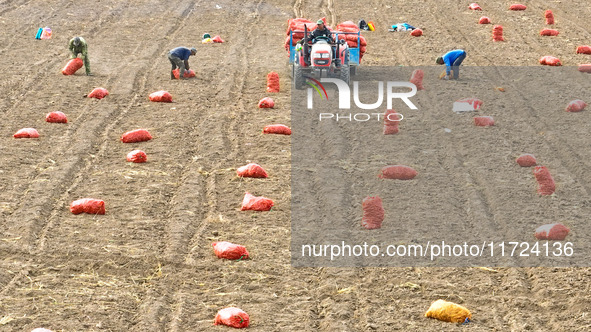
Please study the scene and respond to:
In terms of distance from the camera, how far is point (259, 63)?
A: 19.4 metres

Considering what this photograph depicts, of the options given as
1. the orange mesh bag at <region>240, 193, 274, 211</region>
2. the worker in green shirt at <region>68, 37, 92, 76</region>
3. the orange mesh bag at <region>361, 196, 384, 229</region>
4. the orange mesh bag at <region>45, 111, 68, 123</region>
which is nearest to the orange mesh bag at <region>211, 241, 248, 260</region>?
the orange mesh bag at <region>240, 193, 274, 211</region>

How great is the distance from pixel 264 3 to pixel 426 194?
17568 millimetres

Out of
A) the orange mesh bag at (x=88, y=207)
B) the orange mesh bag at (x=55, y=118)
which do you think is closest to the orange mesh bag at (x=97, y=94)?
the orange mesh bag at (x=55, y=118)

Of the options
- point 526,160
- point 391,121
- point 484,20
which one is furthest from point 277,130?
point 484,20

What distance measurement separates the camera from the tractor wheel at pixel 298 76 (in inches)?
649

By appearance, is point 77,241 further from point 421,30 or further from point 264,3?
point 264,3

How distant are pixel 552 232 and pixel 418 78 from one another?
7.84m

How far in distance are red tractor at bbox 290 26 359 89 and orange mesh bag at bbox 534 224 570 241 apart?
735 cm

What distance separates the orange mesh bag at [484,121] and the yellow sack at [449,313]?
6719 millimetres

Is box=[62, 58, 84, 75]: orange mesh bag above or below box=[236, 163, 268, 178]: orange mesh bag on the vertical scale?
below

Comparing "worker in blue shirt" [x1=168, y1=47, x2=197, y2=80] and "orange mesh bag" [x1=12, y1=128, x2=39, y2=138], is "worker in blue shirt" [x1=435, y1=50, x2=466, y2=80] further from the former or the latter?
"orange mesh bag" [x1=12, y1=128, x2=39, y2=138]

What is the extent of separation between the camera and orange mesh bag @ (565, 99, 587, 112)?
1507 cm

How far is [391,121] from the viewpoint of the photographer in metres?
14.5

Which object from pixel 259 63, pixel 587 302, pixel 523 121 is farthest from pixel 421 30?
pixel 587 302
